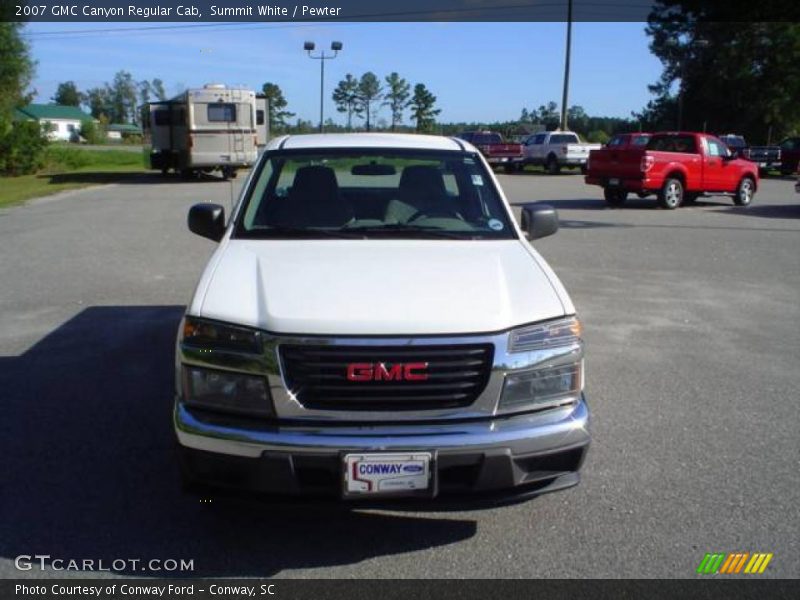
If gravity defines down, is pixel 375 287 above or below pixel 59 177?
above

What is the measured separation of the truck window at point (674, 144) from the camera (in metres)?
19.4

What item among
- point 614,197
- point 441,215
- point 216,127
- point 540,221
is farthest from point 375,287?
point 216,127

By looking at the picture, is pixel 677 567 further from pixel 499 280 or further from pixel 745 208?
pixel 745 208

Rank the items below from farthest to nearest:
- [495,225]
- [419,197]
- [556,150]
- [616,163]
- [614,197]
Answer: [556,150], [614,197], [616,163], [419,197], [495,225]

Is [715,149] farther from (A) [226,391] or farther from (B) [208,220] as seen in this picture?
(A) [226,391]

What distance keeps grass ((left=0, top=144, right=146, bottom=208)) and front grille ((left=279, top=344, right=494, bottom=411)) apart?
58.2 feet

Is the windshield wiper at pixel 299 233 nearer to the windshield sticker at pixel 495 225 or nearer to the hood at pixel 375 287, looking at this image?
the hood at pixel 375 287

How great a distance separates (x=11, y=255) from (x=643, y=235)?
1046cm

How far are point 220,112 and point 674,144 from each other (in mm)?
14893

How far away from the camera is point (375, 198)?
5.28 m

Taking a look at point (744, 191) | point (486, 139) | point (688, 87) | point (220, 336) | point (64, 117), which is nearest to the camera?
point (220, 336)

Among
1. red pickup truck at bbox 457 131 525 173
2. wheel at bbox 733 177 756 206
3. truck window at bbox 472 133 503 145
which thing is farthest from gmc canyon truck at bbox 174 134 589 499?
truck window at bbox 472 133 503 145

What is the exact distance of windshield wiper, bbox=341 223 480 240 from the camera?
15.1 feet

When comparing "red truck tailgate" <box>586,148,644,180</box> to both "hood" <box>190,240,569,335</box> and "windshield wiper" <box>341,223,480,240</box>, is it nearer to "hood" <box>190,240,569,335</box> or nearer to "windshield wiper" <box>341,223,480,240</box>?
"windshield wiper" <box>341,223,480,240</box>
